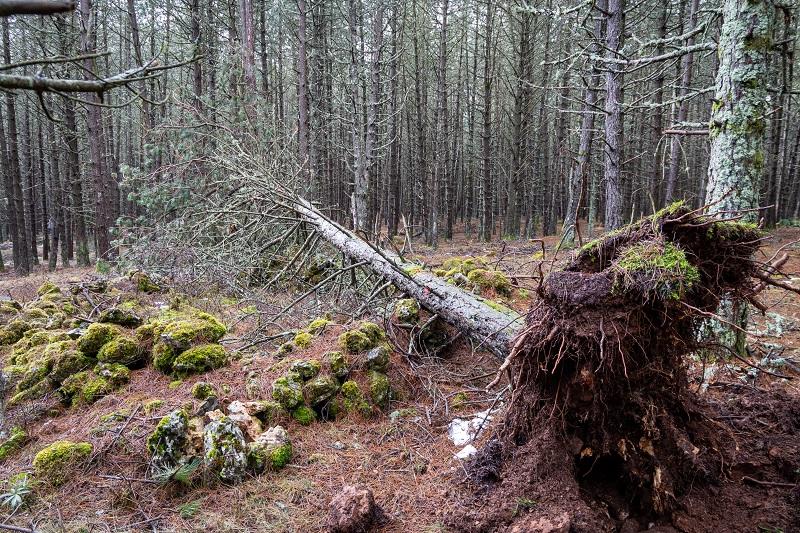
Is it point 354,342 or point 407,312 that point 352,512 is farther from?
point 407,312

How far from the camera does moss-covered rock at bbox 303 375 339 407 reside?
3963 mm

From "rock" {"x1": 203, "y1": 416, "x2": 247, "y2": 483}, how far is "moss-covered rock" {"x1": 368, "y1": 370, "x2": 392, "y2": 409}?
126 centimetres

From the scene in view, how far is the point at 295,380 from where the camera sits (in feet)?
13.1

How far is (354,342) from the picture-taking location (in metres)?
4.42

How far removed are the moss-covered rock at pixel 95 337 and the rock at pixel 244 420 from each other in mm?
1897

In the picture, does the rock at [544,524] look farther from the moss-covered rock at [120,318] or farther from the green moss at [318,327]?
the moss-covered rock at [120,318]

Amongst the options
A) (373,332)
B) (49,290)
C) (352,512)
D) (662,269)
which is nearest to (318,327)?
(373,332)

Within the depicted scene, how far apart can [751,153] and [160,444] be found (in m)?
5.45

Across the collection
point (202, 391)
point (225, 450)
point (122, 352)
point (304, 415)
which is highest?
point (122, 352)

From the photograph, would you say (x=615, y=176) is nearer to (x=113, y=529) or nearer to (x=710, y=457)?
(x=710, y=457)

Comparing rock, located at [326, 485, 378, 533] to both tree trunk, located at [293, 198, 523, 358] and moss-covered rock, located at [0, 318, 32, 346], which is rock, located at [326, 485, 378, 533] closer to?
tree trunk, located at [293, 198, 523, 358]

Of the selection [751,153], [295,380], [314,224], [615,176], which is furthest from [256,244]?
[751,153]

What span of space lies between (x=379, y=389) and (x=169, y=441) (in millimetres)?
1757

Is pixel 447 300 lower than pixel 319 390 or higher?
higher
